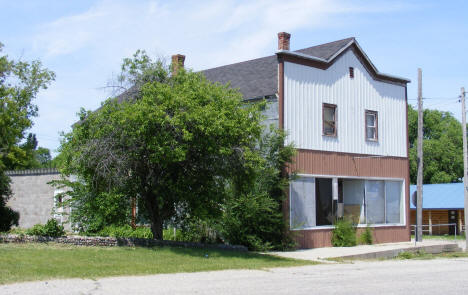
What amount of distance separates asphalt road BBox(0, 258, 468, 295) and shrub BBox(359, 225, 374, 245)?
8418 mm

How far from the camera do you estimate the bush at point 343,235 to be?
76.7 ft

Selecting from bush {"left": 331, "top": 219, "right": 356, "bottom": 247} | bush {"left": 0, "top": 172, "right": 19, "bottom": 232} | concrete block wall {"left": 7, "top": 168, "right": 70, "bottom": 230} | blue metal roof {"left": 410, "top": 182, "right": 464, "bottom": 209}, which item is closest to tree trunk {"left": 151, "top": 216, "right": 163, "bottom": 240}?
bush {"left": 331, "top": 219, "right": 356, "bottom": 247}

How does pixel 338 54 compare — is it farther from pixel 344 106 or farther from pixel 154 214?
pixel 154 214

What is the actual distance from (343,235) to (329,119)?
4.73m

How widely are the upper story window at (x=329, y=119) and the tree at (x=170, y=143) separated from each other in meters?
5.86

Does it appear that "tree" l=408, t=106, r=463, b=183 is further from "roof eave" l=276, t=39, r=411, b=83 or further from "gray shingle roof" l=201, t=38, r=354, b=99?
"gray shingle roof" l=201, t=38, r=354, b=99

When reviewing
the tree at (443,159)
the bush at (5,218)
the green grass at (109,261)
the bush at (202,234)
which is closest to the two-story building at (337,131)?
the bush at (202,234)

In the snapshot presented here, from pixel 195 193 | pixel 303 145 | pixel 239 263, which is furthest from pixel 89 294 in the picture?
pixel 303 145

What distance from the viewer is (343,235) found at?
2345cm

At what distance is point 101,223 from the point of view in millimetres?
21578

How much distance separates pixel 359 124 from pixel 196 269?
1288 cm

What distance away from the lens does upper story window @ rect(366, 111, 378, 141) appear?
2606 cm

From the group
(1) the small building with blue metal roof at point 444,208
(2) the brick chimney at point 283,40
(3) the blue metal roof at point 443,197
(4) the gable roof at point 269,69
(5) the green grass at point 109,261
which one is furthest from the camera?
(1) the small building with blue metal roof at point 444,208

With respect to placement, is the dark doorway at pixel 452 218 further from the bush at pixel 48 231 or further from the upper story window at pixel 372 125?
the bush at pixel 48 231
